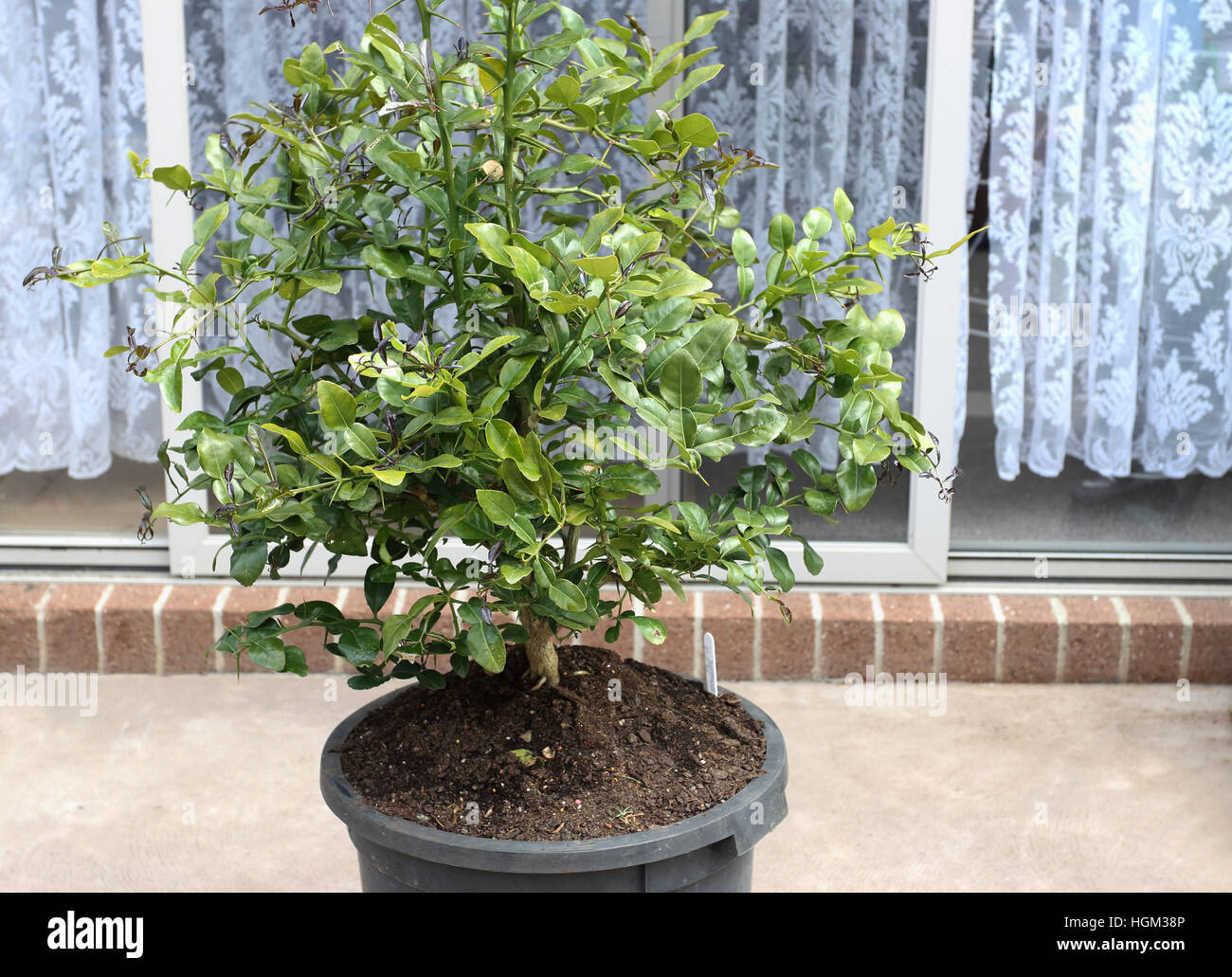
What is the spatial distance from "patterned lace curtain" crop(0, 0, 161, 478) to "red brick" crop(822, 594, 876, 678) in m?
1.55

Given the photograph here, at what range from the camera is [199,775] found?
7.72ft

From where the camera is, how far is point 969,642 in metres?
2.73

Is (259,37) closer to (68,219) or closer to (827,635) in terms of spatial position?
(68,219)

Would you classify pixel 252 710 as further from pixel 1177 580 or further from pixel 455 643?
pixel 1177 580

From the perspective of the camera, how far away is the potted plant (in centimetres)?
118

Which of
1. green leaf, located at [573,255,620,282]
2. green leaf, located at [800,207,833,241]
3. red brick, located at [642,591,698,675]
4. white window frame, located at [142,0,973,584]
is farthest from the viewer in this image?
red brick, located at [642,591,698,675]

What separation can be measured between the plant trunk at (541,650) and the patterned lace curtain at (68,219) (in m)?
1.54

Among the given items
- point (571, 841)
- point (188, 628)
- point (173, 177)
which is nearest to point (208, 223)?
point (173, 177)

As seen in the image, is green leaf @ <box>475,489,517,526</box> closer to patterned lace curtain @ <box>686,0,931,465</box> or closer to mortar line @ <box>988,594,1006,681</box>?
patterned lace curtain @ <box>686,0,931,465</box>

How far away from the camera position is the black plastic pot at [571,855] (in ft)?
4.28

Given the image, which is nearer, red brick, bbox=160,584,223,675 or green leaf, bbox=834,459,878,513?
green leaf, bbox=834,459,878,513

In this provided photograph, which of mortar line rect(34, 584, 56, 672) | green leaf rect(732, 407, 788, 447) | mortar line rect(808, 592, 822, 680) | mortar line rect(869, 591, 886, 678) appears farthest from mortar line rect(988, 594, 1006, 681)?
mortar line rect(34, 584, 56, 672)

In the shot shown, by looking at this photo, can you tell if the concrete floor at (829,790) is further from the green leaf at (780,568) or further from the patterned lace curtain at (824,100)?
the patterned lace curtain at (824,100)
